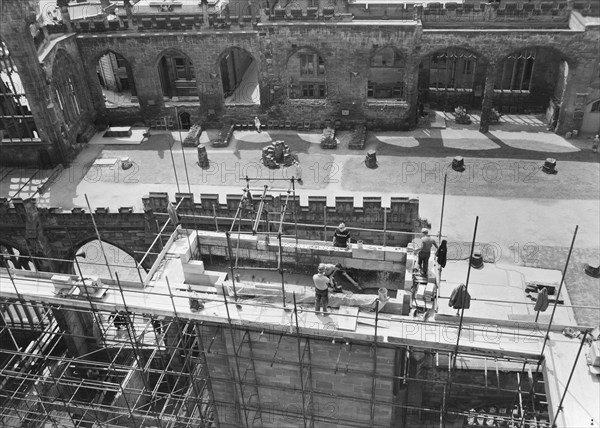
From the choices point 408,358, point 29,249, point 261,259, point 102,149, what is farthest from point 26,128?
point 408,358

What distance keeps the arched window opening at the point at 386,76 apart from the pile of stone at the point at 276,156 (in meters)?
13.7

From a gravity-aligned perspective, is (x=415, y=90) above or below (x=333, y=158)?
above

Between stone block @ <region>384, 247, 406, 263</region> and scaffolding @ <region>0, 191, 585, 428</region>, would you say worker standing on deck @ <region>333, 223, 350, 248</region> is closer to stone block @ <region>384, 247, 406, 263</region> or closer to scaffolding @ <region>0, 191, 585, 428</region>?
stone block @ <region>384, 247, 406, 263</region>

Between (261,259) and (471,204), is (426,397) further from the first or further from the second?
(471,204)

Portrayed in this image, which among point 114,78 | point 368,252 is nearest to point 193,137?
point 114,78

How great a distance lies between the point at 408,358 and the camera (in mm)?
23141

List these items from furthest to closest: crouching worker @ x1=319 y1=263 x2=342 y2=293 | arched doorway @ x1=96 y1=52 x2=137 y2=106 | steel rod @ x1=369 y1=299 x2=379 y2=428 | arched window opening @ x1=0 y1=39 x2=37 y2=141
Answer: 1. arched doorway @ x1=96 y1=52 x2=137 y2=106
2. arched window opening @ x1=0 y1=39 x2=37 y2=141
3. crouching worker @ x1=319 y1=263 x2=342 y2=293
4. steel rod @ x1=369 y1=299 x2=379 y2=428

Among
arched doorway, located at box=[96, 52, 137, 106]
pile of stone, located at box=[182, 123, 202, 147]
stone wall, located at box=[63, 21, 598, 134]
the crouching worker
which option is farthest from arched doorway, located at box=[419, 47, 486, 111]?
the crouching worker

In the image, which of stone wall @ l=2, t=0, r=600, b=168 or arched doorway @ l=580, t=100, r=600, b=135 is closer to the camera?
stone wall @ l=2, t=0, r=600, b=168

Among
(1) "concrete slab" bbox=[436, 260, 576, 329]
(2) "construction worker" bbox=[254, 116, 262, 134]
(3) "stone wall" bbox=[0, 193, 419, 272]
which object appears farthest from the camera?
(2) "construction worker" bbox=[254, 116, 262, 134]

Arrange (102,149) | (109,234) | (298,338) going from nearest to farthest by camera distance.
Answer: (298,338)
(109,234)
(102,149)

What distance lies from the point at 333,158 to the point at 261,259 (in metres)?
19.5

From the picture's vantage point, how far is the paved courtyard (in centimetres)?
3578

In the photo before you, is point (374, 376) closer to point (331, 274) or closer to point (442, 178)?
point (331, 274)
